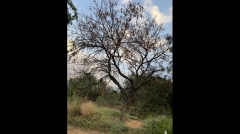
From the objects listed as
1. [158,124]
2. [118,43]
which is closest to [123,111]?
[158,124]

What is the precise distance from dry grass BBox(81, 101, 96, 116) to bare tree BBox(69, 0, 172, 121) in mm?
597

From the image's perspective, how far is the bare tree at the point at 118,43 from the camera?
12.6 feet

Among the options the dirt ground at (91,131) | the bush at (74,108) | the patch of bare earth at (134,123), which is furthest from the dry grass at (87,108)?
the patch of bare earth at (134,123)

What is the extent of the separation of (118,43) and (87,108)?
4.71 feet

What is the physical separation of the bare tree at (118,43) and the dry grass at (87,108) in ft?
1.96

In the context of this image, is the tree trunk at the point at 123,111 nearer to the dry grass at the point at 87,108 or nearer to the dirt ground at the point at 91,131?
the dirt ground at the point at 91,131

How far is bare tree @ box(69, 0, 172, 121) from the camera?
3.85 meters

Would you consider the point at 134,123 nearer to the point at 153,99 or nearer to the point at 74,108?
the point at 153,99

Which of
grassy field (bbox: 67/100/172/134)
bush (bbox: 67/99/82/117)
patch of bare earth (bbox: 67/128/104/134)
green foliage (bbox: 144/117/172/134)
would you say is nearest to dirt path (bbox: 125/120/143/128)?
grassy field (bbox: 67/100/172/134)

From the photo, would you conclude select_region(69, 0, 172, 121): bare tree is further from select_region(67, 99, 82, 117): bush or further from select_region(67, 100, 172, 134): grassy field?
select_region(67, 99, 82, 117): bush

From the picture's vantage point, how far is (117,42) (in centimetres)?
393

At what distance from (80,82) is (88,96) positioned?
0.36 metres

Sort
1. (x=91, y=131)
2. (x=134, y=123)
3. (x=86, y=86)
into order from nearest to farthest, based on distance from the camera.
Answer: (x=91, y=131) → (x=134, y=123) → (x=86, y=86)
